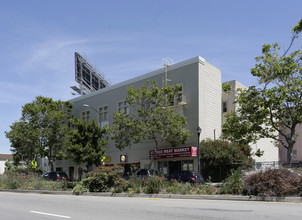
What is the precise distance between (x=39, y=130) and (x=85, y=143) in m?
11.7

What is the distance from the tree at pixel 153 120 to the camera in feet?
96.7

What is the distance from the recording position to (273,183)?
12531 millimetres

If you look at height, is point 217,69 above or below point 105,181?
above

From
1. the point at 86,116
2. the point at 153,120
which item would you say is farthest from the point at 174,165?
the point at 86,116

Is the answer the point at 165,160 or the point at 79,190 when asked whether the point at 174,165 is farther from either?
the point at 79,190

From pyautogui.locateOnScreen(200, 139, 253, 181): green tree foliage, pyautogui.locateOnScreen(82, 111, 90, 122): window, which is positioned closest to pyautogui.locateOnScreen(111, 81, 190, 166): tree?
pyautogui.locateOnScreen(200, 139, 253, 181): green tree foliage

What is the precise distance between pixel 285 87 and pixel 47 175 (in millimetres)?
26308

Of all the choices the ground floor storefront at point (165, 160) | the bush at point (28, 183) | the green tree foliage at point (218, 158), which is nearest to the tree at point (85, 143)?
the ground floor storefront at point (165, 160)

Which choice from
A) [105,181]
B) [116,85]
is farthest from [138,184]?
[116,85]

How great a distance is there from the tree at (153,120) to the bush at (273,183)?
16.2 metres

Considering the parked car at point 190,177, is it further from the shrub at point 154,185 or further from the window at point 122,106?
the window at point 122,106

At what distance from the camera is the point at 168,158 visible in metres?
33.7

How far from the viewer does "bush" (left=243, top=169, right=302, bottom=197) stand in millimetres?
12422

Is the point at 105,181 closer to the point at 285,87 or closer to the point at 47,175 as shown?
the point at 285,87
